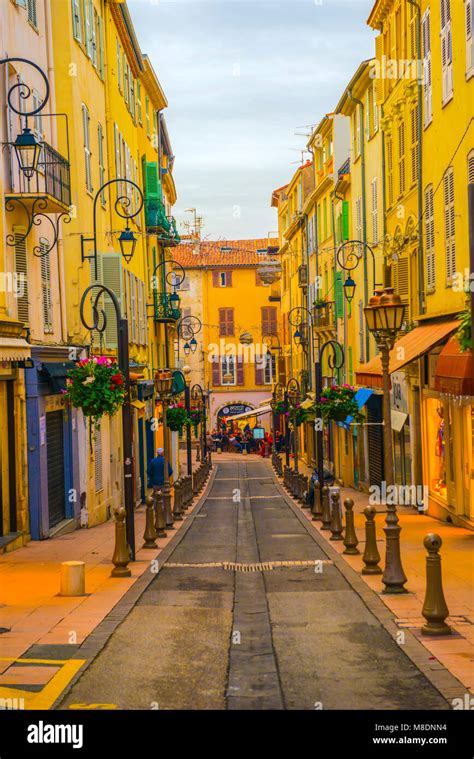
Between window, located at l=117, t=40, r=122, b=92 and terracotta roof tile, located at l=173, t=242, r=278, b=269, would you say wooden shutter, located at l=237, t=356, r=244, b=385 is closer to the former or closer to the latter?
terracotta roof tile, located at l=173, t=242, r=278, b=269

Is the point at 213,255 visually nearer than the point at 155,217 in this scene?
No

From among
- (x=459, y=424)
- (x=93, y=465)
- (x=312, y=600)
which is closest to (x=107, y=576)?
(x=312, y=600)

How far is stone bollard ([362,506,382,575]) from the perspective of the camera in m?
14.7

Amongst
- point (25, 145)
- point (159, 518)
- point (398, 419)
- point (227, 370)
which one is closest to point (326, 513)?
point (159, 518)

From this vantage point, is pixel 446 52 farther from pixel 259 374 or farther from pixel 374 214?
pixel 259 374

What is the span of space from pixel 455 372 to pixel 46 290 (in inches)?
346

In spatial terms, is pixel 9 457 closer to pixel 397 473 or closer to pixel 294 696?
pixel 294 696

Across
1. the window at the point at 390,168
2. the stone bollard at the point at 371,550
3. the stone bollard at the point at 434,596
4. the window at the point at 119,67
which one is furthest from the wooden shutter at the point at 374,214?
the stone bollard at the point at 434,596

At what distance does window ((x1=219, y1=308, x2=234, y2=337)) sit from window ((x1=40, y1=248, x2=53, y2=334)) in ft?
198

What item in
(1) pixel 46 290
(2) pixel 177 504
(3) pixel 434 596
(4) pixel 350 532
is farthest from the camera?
(2) pixel 177 504

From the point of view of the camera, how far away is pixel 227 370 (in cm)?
8094

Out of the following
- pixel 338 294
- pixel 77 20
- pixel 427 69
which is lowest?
pixel 338 294

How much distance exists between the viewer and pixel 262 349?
8206cm
